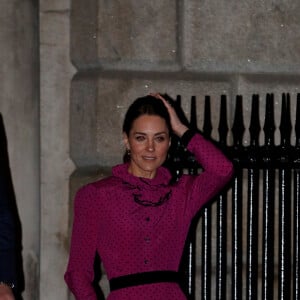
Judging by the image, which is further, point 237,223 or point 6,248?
point 237,223

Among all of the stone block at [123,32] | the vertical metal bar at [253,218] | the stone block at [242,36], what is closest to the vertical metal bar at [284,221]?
the vertical metal bar at [253,218]

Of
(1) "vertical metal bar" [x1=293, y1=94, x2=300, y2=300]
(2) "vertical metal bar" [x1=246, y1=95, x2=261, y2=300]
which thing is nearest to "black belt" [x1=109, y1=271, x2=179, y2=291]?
(2) "vertical metal bar" [x1=246, y1=95, x2=261, y2=300]

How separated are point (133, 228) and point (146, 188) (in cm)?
17

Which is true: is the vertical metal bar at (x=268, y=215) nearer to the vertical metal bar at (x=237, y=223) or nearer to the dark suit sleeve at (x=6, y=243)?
the vertical metal bar at (x=237, y=223)

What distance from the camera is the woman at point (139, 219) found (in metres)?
2.96

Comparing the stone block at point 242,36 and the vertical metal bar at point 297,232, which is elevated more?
the stone block at point 242,36

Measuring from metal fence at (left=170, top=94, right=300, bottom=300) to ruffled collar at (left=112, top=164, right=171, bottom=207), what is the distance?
97cm

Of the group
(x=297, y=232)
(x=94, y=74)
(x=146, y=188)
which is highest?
(x=94, y=74)

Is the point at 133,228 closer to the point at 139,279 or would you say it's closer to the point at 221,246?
the point at 139,279

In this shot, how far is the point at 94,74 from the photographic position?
4.12 metres

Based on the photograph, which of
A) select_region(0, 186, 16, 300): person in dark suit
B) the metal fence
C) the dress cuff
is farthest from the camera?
the metal fence

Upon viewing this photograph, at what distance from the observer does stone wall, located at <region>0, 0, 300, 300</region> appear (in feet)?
13.6

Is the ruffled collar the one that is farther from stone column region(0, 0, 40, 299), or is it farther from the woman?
stone column region(0, 0, 40, 299)

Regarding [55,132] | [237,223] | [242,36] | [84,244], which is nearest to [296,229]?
[237,223]
